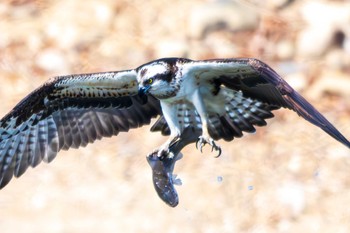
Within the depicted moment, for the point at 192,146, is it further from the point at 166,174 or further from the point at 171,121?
the point at 166,174

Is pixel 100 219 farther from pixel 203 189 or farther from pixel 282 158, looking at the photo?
pixel 282 158

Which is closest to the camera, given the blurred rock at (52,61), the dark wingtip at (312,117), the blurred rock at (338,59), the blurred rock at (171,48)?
the dark wingtip at (312,117)

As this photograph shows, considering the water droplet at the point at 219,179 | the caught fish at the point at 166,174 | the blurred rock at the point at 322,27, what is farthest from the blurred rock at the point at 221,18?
the caught fish at the point at 166,174

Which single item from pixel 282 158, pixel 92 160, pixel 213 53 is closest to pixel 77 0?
pixel 213 53

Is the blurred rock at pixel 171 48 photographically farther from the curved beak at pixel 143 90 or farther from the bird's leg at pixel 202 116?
the curved beak at pixel 143 90

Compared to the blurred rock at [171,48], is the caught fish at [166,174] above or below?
below

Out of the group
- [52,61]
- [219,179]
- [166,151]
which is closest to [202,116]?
[166,151]

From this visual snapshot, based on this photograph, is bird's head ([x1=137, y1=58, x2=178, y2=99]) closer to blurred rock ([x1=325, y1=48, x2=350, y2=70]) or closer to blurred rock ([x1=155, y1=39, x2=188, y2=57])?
blurred rock ([x1=155, y1=39, x2=188, y2=57])
